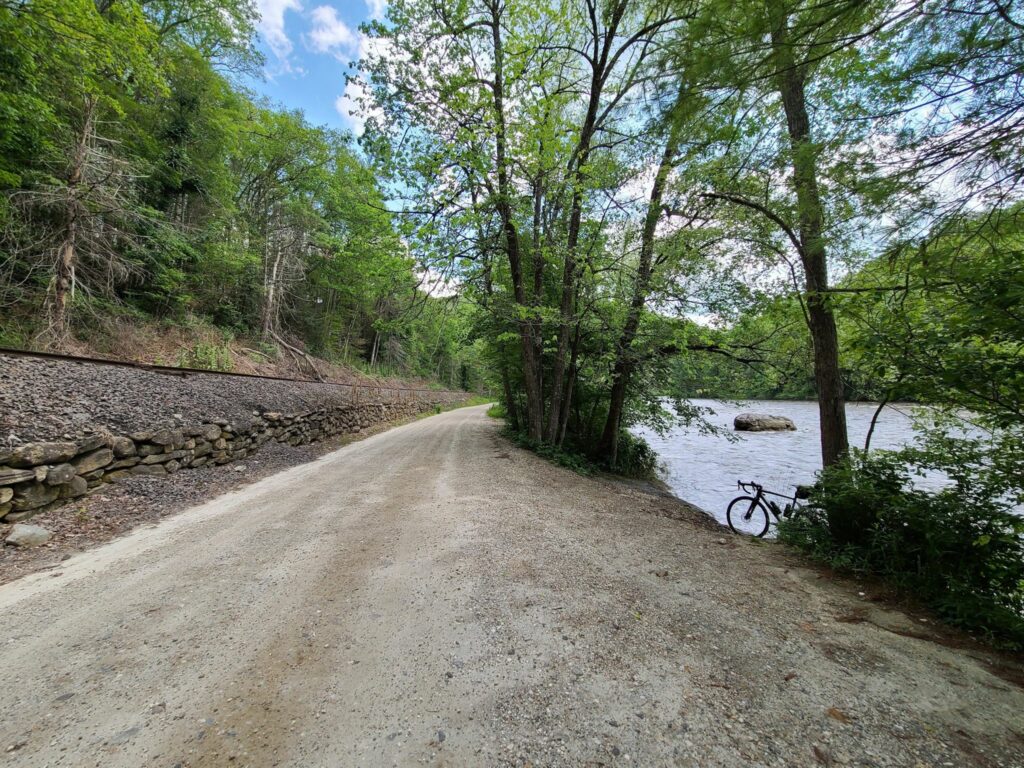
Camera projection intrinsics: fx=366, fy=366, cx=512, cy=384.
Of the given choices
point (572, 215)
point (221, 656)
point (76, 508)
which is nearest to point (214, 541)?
point (76, 508)

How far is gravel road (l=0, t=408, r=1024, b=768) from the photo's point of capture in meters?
1.39

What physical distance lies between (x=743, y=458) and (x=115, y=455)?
15.0 m

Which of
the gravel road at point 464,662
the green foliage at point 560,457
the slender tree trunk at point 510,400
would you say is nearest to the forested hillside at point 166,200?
the slender tree trunk at point 510,400

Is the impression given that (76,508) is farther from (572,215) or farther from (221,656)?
(572,215)

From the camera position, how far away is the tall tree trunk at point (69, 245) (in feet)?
23.4

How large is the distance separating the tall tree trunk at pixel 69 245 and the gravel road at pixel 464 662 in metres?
7.27

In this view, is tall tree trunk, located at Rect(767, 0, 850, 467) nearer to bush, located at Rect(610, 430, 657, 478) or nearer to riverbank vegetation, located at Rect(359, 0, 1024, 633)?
riverbank vegetation, located at Rect(359, 0, 1024, 633)

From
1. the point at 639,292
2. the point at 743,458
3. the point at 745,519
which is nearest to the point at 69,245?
the point at 639,292

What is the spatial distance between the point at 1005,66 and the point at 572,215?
21.0ft

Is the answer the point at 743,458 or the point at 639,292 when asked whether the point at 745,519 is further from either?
the point at 743,458

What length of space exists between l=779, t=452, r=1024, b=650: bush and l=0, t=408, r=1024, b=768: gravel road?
1.18ft

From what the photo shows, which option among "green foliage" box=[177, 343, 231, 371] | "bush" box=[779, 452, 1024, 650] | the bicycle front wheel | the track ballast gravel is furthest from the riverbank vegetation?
"green foliage" box=[177, 343, 231, 371]

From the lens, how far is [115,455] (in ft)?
12.9

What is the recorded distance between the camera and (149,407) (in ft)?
15.6
